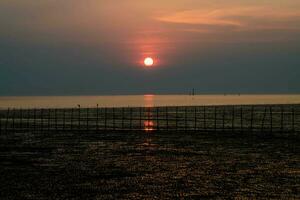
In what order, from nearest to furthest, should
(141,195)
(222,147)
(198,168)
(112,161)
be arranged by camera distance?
(141,195) < (198,168) < (112,161) < (222,147)

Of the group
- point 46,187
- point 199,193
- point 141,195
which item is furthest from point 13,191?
point 199,193

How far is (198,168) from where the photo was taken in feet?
79.1

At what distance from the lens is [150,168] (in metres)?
24.1

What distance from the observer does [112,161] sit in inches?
1059

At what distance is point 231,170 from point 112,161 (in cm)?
664

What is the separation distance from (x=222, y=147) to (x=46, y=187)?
682 inches

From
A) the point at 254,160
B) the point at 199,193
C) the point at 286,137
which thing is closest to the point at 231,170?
the point at 254,160

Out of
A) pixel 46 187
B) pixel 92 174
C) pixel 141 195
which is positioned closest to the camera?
pixel 141 195

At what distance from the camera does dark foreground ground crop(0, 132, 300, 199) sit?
59.8 ft

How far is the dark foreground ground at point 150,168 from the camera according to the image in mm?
18219

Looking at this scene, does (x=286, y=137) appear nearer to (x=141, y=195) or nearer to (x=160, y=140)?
(x=160, y=140)

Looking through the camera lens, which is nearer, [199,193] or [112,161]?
[199,193]

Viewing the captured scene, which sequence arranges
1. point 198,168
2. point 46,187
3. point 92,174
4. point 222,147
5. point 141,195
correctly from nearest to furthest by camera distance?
point 141,195 < point 46,187 < point 92,174 < point 198,168 < point 222,147

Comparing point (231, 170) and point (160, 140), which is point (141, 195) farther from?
point (160, 140)
